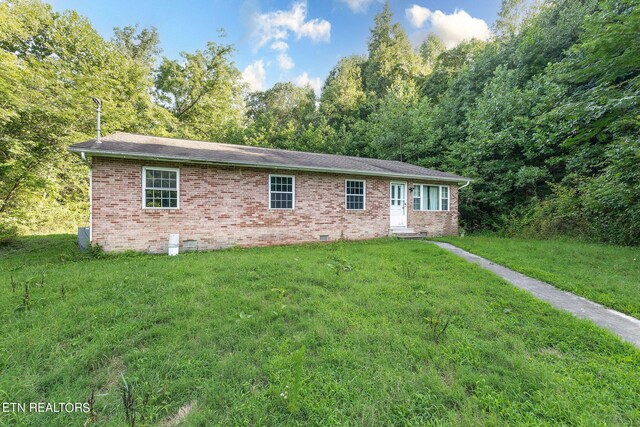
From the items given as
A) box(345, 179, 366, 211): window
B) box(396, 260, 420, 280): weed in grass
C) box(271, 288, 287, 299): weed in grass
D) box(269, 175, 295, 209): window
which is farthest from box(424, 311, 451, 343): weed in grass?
box(345, 179, 366, 211): window

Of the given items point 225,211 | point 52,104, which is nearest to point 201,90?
point 52,104

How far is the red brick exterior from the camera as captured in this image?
24.2 ft

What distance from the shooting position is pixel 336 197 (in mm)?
10492

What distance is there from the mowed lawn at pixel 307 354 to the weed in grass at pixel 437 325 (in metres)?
0.02

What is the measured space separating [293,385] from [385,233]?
9.62 meters

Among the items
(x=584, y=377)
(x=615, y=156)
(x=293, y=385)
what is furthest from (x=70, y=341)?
(x=615, y=156)

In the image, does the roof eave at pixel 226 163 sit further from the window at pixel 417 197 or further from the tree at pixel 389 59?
the tree at pixel 389 59

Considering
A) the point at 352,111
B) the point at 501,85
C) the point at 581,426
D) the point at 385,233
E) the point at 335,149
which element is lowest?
the point at 581,426

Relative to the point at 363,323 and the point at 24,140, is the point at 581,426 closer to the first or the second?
the point at 363,323

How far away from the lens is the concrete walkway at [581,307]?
11.0 ft

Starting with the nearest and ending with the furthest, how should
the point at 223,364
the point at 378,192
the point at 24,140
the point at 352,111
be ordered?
the point at 223,364 < the point at 24,140 < the point at 378,192 < the point at 352,111

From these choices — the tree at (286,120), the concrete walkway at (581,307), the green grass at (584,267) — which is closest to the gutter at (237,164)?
the green grass at (584,267)

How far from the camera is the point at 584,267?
6371 mm

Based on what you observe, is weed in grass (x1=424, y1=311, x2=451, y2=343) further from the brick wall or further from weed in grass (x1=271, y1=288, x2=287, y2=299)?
the brick wall
